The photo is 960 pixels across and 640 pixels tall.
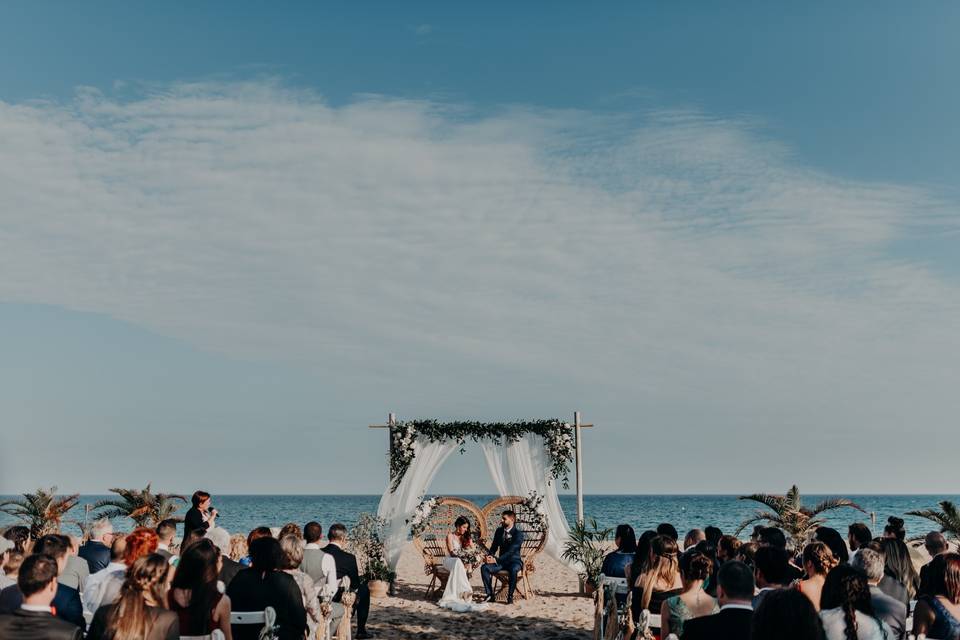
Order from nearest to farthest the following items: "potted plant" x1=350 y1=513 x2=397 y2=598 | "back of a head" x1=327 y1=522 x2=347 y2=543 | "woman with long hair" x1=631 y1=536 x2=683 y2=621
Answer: "woman with long hair" x1=631 y1=536 x2=683 y2=621
"back of a head" x1=327 y1=522 x2=347 y2=543
"potted plant" x1=350 y1=513 x2=397 y2=598

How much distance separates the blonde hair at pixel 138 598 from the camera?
3.96m

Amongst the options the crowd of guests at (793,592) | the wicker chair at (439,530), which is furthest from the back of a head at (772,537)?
the wicker chair at (439,530)

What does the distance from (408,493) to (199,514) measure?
5690mm

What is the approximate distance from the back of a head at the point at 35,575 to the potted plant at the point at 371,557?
888 cm

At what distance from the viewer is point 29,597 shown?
410 cm

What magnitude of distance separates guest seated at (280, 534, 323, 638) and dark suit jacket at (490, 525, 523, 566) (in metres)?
5.86

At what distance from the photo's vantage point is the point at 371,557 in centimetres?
1298

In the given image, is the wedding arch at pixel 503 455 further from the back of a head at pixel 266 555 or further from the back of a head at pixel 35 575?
the back of a head at pixel 35 575

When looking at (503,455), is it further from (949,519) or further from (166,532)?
(166,532)

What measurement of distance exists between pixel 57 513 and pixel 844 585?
51.3ft

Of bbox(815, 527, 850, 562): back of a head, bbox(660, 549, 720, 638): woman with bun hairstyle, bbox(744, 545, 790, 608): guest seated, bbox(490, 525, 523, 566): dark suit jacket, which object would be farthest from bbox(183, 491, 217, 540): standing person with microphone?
bbox(815, 527, 850, 562): back of a head

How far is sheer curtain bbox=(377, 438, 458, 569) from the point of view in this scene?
13.4 meters

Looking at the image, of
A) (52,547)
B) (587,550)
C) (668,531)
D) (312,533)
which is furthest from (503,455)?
(52,547)

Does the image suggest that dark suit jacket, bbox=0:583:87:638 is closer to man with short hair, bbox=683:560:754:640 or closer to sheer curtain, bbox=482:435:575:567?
man with short hair, bbox=683:560:754:640
